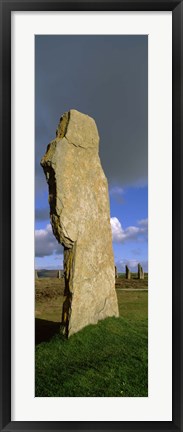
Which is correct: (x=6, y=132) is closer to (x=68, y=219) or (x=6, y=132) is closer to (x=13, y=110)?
(x=13, y=110)

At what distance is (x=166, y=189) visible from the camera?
430 cm

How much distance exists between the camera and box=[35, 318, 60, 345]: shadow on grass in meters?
6.08

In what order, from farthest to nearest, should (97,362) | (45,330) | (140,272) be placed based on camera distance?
(140,272) → (45,330) → (97,362)

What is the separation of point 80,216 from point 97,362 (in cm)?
194

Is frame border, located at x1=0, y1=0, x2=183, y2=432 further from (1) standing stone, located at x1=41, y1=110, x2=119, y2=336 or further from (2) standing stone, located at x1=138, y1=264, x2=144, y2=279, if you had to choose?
(2) standing stone, located at x1=138, y1=264, x2=144, y2=279

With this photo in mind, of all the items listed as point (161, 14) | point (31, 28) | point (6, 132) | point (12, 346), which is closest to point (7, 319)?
point (12, 346)

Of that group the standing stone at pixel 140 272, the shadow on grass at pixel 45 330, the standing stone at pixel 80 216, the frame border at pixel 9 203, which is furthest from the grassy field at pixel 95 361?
the standing stone at pixel 140 272

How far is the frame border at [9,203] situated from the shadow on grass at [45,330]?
6.02 ft

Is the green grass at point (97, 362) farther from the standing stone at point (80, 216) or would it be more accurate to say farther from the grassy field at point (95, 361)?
the standing stone at point (80, 216)

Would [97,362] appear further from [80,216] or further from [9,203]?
[9,203]

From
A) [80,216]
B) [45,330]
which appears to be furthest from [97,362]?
[80,216]

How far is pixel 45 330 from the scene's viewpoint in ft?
21.9

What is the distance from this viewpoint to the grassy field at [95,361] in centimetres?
466

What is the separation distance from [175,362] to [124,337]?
1.84 m
